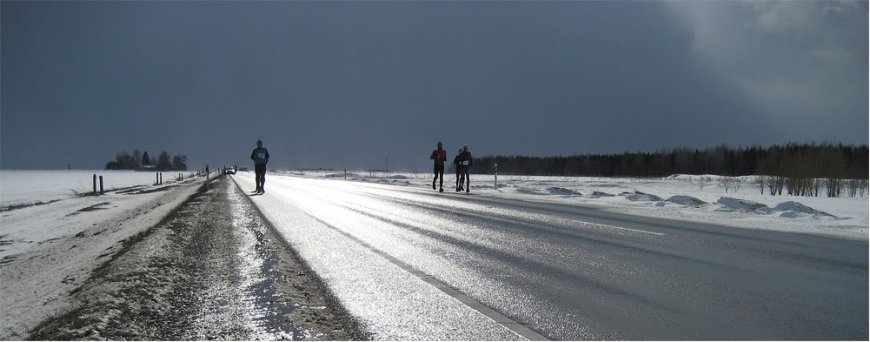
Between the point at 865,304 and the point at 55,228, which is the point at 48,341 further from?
the point at 55,228

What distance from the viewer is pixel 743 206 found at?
13406 mm

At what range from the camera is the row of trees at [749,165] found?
22.4m

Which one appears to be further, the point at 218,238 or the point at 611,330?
the point at 218,238

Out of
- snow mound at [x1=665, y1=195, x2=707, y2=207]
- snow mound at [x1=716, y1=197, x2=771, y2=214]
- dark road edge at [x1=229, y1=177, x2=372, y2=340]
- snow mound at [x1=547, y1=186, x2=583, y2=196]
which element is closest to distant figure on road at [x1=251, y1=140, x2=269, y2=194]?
snow mound at [x1=547, y1=186, x2=583, y2=196]

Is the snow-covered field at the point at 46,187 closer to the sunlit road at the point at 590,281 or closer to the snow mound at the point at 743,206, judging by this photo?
the sunlit road at the point at 590,281

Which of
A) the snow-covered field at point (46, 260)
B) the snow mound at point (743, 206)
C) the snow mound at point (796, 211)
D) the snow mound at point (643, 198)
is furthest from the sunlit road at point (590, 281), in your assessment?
the snow mound at point (643, 198)

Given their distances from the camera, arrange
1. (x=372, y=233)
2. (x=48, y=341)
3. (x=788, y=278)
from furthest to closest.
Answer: (x=372, y=233) < (x=788, y=278) < (x=48, y=341)

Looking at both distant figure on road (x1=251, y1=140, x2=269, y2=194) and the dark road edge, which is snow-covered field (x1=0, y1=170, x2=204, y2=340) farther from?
distant figure on road (x1=251, y1=140, x2=269, y2=194)

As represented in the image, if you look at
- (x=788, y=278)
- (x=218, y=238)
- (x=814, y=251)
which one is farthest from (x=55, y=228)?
(x=814, y=251)

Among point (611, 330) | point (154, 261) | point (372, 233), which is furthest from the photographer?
point (372, 233)

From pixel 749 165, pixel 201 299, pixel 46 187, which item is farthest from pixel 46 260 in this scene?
pixel 749 165

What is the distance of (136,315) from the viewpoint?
11.9 feet

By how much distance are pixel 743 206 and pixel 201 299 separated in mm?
13353

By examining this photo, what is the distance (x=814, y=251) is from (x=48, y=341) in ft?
25.7
